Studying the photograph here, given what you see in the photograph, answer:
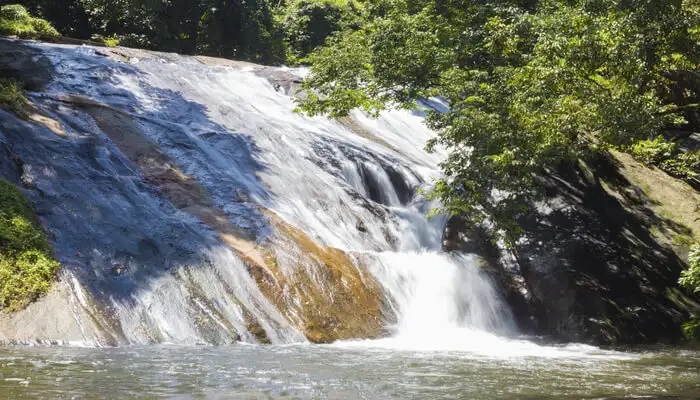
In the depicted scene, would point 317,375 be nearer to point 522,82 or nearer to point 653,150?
point 522,82

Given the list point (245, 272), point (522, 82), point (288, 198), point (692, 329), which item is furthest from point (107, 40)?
point (692, 329)

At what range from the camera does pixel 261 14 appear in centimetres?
3922

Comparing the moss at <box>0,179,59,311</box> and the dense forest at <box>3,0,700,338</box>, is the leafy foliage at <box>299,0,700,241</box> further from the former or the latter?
the moss at <box>0,179,59,311</box>

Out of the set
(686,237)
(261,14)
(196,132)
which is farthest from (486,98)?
(261,14)

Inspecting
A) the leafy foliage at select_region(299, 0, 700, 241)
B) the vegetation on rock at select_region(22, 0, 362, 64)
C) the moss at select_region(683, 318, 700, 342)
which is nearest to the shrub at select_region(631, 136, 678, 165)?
the leafy foliage at select_region(299, 0, 700, 241)

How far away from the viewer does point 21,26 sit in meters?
23.3

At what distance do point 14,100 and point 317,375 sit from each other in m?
9.31

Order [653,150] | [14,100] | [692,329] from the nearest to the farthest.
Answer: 1. [692,329]
2. [14,100]
3. [653,150]

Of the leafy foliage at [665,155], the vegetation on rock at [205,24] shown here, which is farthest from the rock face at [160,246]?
the vegetation on rock at [205,24]

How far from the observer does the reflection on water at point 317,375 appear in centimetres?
594

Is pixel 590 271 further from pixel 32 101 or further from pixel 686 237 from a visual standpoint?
pixel 32 101

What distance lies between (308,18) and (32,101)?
2968 cm

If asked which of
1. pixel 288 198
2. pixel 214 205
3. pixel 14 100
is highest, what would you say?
pixel 14 100

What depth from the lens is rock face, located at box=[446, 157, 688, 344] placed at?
13258 mm
